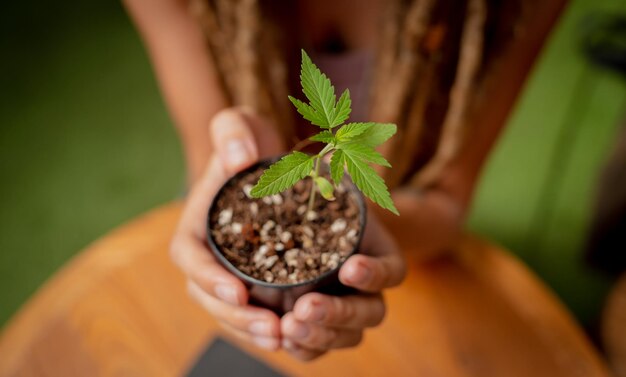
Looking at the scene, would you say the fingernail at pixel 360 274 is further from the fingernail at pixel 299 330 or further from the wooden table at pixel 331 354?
the wooden table at pixel 331 354

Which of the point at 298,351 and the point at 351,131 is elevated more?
the point at 351,131

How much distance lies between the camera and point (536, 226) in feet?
5.64

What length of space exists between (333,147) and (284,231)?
13cm

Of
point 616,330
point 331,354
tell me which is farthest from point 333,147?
point 616,330

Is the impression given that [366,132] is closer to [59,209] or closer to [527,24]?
[527,24]

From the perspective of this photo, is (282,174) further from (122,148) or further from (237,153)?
(122,148)

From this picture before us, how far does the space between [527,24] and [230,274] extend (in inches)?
26.0

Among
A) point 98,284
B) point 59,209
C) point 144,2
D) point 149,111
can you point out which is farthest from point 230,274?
point 149,111

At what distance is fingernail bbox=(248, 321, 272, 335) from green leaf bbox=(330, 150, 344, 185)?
0.21 meters

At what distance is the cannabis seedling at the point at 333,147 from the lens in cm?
44

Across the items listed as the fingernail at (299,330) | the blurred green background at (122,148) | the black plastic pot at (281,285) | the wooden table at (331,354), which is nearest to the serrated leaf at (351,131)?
the black plastic pot at (281,285)

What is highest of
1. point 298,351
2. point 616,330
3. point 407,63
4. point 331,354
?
point 407,63

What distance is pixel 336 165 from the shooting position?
46 centimetres

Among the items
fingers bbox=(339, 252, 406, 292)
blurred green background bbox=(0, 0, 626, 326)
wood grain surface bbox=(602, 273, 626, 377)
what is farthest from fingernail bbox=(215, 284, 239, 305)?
blurred green background bbox=(0, 0, 626, 326)
